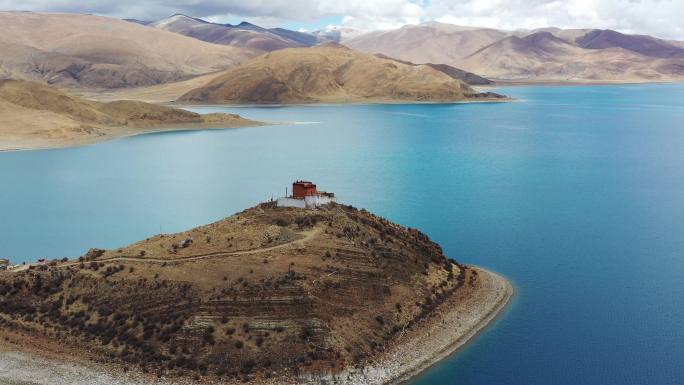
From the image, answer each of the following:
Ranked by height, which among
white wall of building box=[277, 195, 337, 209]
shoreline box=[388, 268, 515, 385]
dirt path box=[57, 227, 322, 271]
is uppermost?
white wall of building box=[277, 195, 337, 209]

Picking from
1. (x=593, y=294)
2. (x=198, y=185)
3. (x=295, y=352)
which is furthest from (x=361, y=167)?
(x=295, y=352)

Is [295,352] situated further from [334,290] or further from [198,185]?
[198,185]

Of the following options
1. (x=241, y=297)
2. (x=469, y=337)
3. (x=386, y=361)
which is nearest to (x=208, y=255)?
(x=241, y=297)

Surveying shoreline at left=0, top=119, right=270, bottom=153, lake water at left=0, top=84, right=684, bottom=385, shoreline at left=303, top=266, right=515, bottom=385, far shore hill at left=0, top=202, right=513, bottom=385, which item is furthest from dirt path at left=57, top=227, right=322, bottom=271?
shoreline at left=0, top=119, right=270, bottom=153

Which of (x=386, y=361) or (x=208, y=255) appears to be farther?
(x=208, y=255)

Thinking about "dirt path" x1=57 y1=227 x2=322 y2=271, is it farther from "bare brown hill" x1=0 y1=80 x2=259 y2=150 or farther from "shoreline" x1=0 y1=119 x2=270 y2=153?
"bare brown hill" x1=0 y1=80 x2=259 y2=150

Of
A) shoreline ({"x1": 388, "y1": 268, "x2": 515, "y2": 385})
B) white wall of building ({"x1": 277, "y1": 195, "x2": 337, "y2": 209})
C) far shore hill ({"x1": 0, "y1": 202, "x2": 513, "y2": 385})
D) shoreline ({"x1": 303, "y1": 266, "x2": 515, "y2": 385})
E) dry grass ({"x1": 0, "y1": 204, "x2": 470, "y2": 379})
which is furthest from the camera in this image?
white wall of building ({"x1": 277, "y1": 195, "x2": 337, "y2": 209})

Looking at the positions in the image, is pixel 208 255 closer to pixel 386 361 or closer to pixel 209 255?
pixel 209 255
